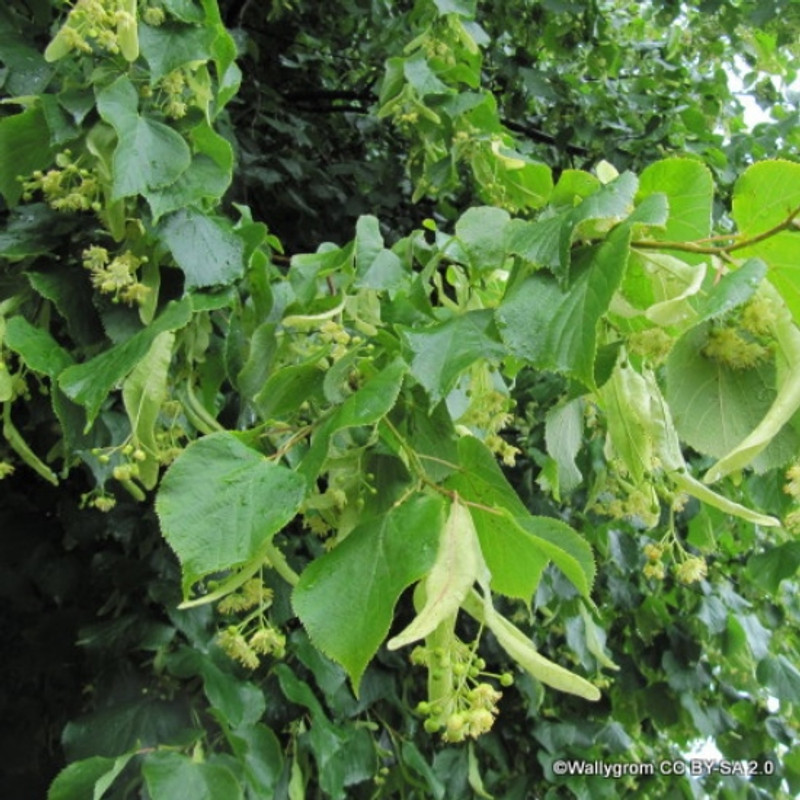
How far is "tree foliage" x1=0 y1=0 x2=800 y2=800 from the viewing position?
22.3 inches

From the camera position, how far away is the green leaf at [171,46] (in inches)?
37.5

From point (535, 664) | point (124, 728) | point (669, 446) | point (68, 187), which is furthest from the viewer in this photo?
point (124, 728)

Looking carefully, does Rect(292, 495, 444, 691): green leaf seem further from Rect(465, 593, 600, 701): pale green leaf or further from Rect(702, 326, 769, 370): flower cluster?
Rect(702, 326, 769, 370): flower cluster

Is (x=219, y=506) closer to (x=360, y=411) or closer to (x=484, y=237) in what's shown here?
(x=360, y=411)

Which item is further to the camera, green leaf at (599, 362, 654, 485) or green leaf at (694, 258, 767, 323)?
green leaf at (599, 362, 654, 485)

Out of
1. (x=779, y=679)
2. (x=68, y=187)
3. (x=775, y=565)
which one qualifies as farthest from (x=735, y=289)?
(x=779, y=679)

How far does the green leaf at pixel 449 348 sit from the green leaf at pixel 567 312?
46 mm

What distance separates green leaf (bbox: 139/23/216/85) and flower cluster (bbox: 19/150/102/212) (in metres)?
0.12

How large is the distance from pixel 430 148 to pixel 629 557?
0.91 meters

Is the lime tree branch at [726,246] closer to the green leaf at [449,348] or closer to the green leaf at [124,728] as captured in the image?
the green leaf at [449,348]

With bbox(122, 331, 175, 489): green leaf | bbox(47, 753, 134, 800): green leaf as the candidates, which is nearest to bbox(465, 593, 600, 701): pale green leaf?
bbox(122, 331, 175, 489): green leaf

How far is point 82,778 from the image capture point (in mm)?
1127

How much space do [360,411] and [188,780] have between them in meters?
0.70

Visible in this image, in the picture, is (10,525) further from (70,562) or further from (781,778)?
(781,778)
